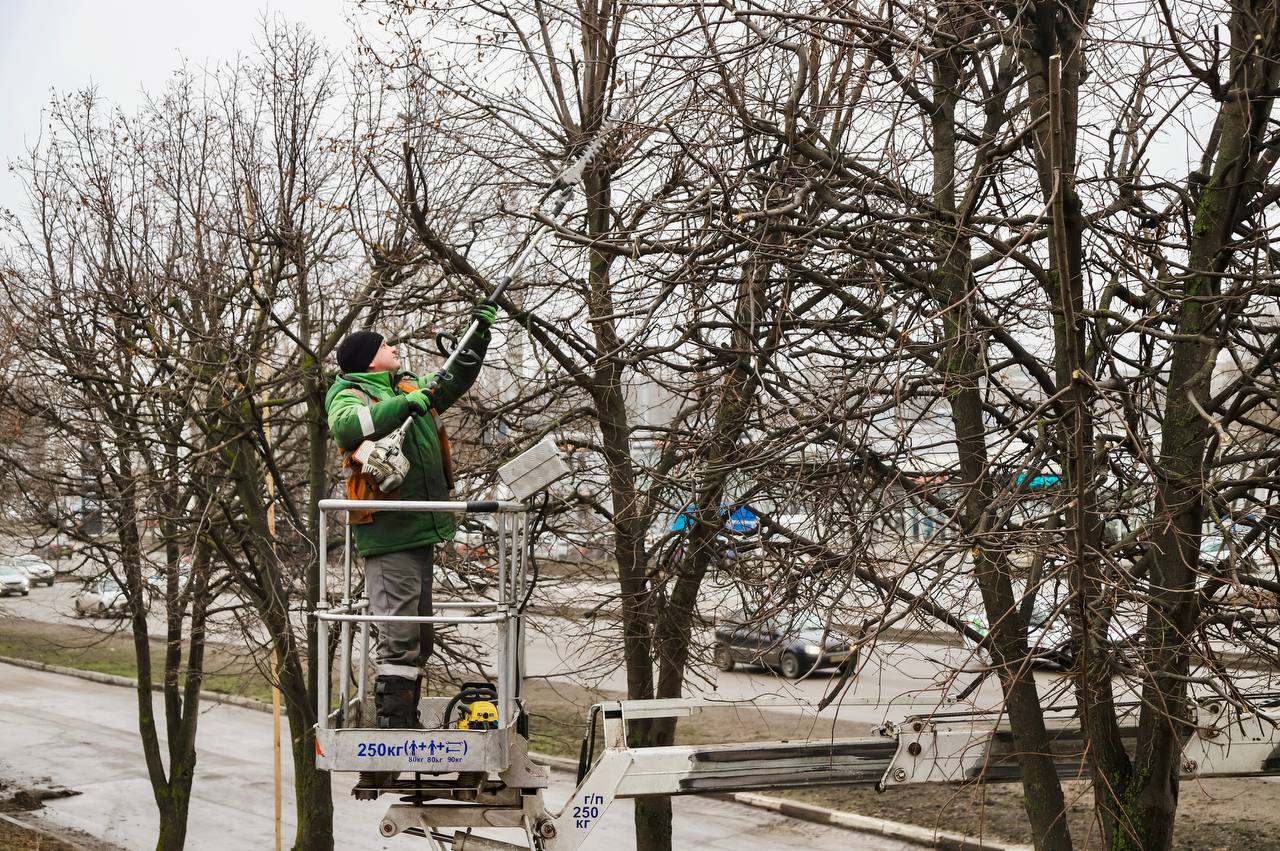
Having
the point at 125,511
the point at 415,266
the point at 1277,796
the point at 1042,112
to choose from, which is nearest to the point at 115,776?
the point at 125,511

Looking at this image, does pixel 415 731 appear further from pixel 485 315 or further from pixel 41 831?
pixel 41 831

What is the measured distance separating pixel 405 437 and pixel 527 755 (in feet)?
4.97

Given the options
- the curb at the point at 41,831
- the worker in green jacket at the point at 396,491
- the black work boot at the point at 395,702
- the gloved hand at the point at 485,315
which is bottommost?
the curb at the point at 41,831

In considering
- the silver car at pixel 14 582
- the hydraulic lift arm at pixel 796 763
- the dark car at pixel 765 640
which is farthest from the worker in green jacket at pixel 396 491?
the silver car at pixel 14 582

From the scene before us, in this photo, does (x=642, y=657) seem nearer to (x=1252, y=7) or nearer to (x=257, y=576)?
(x=257, y=576)

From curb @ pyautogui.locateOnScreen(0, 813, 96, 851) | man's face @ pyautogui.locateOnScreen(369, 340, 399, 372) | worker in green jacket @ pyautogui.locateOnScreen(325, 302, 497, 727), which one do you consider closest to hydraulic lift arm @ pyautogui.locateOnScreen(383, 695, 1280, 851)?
worker in green jacket @ pyautogui.locateOnScreen(325, 302, 497, 727)

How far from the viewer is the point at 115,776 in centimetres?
1909

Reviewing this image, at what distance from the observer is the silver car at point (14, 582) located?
137ft

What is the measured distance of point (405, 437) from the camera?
557cm

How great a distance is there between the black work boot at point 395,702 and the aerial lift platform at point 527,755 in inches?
7.3

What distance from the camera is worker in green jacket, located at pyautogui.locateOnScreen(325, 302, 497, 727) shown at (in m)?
5.34

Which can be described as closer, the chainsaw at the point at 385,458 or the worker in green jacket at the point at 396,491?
the chainsaw at the point at 385,458

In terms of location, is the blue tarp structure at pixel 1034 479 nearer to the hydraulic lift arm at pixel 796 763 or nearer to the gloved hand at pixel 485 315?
the hydraulic lift arm at pixel 796 763

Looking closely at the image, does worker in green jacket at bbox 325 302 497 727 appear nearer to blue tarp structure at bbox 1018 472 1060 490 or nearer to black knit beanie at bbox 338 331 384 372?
black knit beanie at bbox 338 331 384 372
